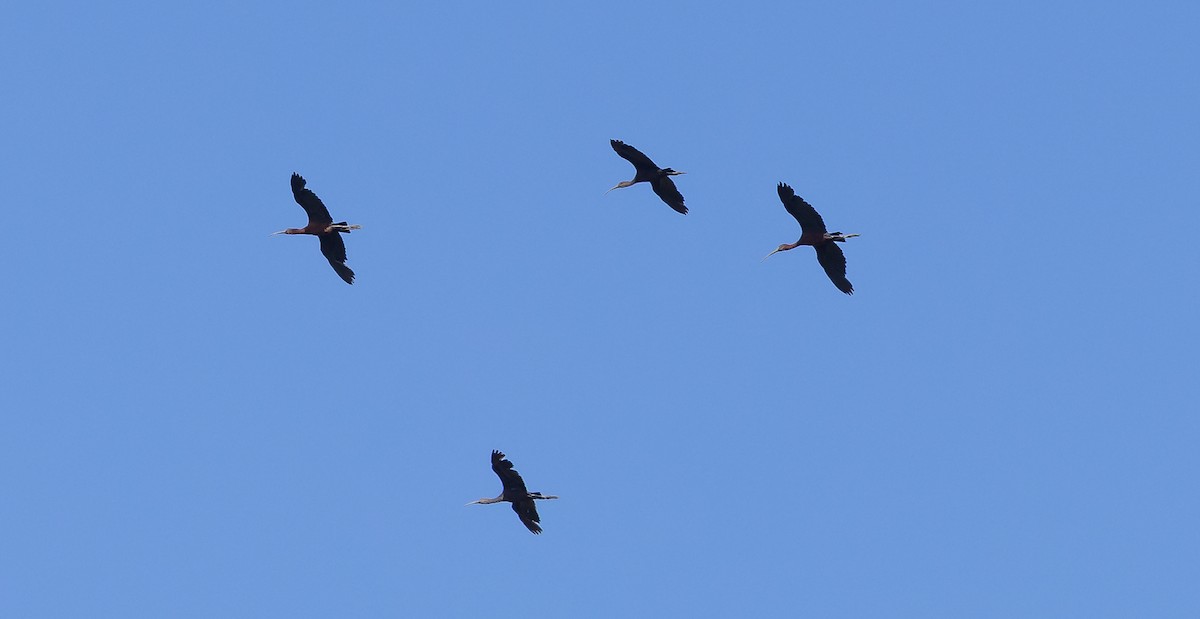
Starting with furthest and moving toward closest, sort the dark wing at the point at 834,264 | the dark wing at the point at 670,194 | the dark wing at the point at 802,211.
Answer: the dark wing at the point at 670,194, the dark wing at the point at 834,264, the dark wing at the point at 802,211

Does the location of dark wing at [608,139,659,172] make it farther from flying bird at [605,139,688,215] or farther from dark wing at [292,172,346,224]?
dark wing at [292,172,346,224]

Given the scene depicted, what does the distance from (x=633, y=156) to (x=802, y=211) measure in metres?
4.66

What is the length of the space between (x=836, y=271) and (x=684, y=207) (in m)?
4.09

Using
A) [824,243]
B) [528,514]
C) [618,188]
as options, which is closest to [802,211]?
[824,243]

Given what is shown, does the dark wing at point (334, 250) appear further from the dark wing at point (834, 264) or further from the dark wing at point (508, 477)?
the dark wing at point (834, 264)

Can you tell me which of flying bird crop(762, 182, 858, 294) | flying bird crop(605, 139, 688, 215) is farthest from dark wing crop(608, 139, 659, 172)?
flying bird crop(762, 182, 858, 294)

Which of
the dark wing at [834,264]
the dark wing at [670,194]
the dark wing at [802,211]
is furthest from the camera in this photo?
the dark wing at [670,194]

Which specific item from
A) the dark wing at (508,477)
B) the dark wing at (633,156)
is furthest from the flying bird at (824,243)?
the dark wing at (508,477)

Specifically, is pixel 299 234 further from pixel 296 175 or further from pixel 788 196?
pixel 788 196

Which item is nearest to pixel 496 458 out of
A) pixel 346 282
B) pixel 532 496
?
pixel 532 496

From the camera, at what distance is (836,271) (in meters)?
57.1

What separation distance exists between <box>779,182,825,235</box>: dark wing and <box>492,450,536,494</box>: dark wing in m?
8.78

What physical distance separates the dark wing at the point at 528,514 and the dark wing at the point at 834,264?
894cm

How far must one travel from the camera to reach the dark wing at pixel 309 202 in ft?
184
